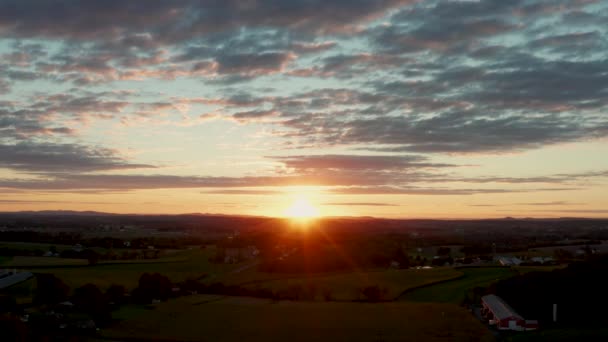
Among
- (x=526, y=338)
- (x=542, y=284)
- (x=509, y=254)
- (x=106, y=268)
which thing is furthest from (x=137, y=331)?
(x=509, y=254)

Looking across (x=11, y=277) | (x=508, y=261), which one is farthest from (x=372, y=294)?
(x=508, y=261)

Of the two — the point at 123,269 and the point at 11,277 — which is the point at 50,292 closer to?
the point at 11,277

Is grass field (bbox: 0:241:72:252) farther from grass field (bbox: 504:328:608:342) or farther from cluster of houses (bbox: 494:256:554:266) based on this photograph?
grass field (bbox: 504:328:608:342)

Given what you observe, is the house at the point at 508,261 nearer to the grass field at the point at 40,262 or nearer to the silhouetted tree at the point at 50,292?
the grass field at the point at 40,262

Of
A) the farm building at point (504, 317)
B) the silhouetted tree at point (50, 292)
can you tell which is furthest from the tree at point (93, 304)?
the farm building at point (504, 317)

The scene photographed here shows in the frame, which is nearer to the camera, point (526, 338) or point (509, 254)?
→ point (526, 338)

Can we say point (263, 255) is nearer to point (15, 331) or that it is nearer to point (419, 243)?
point (419, 243)
